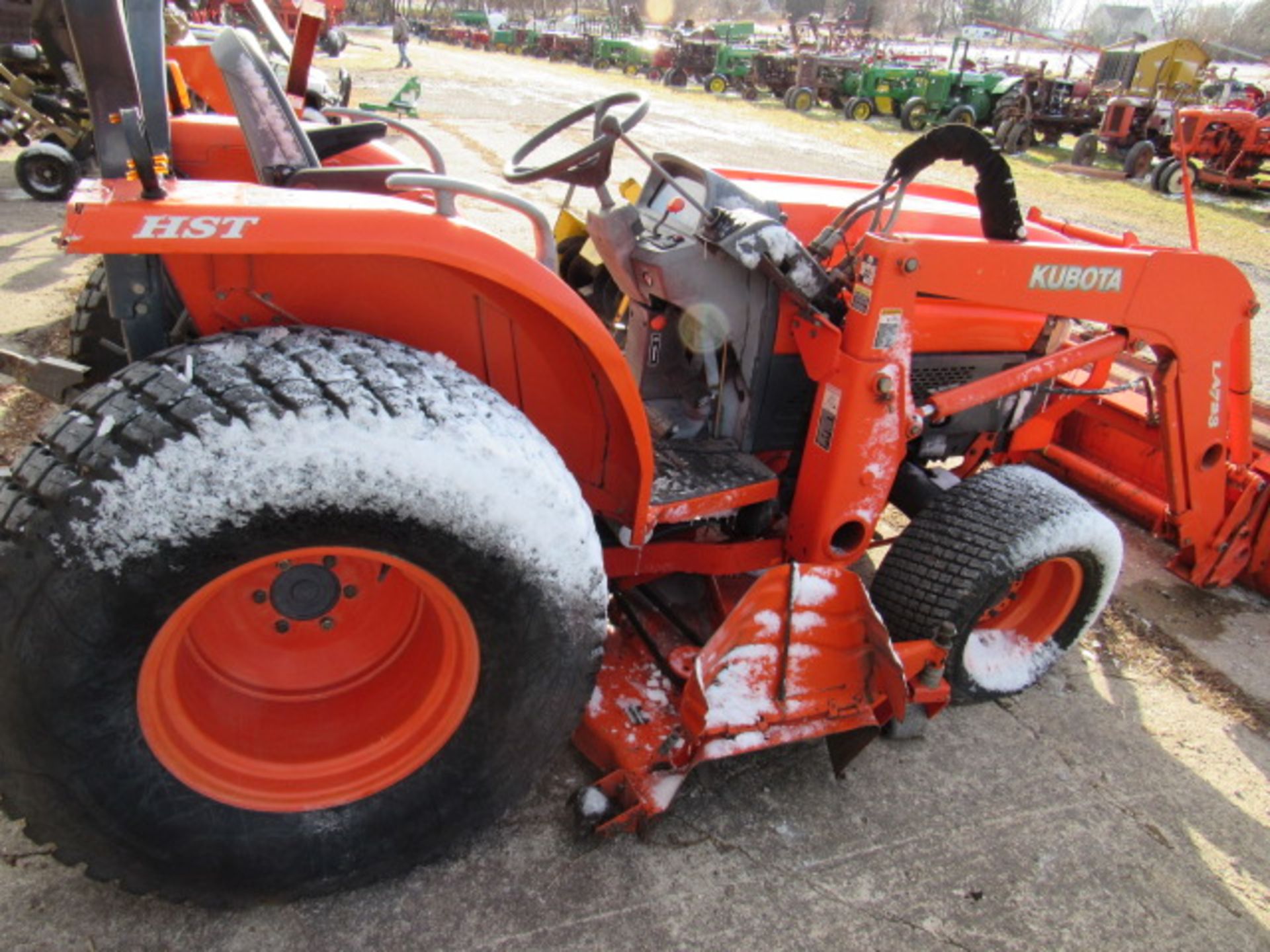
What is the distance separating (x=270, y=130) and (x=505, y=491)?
3.94ft

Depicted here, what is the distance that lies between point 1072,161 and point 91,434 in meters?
16.2

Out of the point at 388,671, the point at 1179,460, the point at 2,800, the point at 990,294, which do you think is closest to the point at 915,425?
the point at 990,294

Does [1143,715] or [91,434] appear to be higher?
[91,434]

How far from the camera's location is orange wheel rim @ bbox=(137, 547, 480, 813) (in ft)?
5.69

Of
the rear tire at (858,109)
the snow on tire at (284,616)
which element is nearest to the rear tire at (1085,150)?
the rear tire at (858,109)

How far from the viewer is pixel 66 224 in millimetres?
1499

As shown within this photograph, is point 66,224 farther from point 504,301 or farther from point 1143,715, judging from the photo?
point 1143,715

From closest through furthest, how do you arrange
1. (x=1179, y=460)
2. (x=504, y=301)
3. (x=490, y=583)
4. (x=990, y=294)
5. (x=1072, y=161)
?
1. (x=490, y=583)
2. (x=504, y=301)
3. (x=990, y=294)
4. (x=1179, y=460)
5. (x=1072, y=161)

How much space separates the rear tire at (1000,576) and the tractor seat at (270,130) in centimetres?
167

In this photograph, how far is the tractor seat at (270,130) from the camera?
211 cm

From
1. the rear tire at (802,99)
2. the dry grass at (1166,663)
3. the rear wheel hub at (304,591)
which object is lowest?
the rear tire at (802,99)

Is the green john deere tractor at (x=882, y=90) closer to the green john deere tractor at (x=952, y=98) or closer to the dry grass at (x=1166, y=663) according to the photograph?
the green john deere tractor at (x=952, y=98)

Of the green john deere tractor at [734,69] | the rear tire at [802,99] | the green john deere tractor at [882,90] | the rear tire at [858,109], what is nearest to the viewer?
the green john deere tractor at [882,90]

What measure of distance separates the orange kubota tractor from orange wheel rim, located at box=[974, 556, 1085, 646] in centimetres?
1
